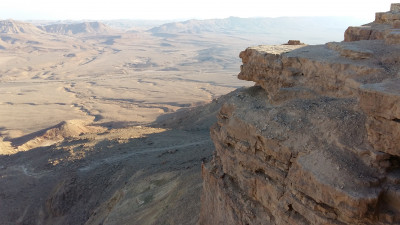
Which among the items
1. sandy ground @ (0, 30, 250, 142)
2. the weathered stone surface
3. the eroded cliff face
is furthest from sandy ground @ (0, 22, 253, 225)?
the weathered stone surface

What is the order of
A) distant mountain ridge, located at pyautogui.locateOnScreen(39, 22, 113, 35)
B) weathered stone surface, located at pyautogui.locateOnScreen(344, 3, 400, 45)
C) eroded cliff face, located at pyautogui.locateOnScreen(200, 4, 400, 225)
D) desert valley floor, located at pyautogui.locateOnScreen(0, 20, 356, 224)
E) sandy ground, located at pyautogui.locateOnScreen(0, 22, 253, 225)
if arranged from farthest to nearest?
1. distant mountain ridge, located at pyautogui.locateOnScreen(39, 22, 113, 35)
2. desert valley floor, located at pyautogui.locateOnScreen(0, 20, 356, 224)
3. sandy ground, located at pyautogui.locateOnScreen(0, 22, 253, 225)
4. weathered stone surface, located at pyautogui.locateOnScreen(344, 3, 400, 45)
5. eroded cliff face, located at pyautogui.locateOnScreen(200, 4, 400, 225)

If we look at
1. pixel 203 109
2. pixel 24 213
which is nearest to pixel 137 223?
pixel 24 213

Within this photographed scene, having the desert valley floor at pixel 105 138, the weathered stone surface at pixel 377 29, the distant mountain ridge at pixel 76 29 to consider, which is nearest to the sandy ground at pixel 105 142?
the desert valley floor at pixel 105 138

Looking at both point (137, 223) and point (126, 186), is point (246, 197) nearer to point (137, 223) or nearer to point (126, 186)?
point (137, 223)

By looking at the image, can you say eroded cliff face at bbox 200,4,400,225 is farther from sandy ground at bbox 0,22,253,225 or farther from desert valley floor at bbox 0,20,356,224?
desert valley floor at bbox 0,20,356,224

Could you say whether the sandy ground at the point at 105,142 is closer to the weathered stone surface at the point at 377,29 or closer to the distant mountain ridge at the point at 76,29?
the weathered stone surface at the point at 377,29

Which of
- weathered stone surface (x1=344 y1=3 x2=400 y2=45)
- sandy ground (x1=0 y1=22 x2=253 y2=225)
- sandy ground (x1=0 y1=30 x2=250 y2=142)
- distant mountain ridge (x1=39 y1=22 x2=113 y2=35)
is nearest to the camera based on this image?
weathered stone surface (x1=344 y1=3 x2=400 y2=45)

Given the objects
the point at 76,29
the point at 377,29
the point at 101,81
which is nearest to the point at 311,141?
→ the point at 377,29

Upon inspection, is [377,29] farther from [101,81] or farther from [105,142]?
[101,81]
